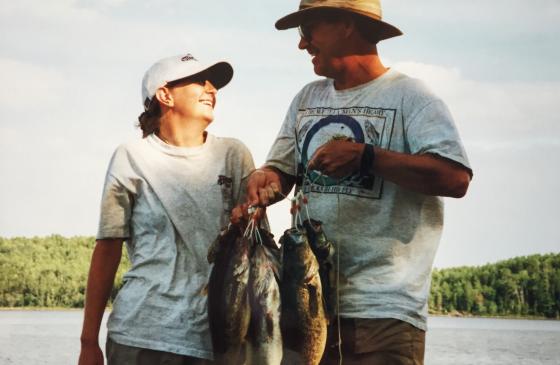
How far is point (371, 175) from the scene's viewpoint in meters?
3.64

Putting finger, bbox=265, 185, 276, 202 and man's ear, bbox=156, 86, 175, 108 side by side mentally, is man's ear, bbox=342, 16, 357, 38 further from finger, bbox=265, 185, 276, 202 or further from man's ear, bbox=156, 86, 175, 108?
man's ear, bbox=156, 86, 175, 108

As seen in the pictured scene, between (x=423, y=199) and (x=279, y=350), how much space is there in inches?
31.3

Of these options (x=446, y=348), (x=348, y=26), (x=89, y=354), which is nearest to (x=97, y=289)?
(x=89, y=354)

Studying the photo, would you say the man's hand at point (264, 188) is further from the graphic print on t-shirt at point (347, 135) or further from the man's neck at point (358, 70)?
the man's neck at point (358, 70)

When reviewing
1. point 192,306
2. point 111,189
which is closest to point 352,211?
A: point 192,306

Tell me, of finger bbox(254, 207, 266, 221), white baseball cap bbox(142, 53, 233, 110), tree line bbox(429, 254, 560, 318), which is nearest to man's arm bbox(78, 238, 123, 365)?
white baseball cap bbox(142, 53, 233, 110)

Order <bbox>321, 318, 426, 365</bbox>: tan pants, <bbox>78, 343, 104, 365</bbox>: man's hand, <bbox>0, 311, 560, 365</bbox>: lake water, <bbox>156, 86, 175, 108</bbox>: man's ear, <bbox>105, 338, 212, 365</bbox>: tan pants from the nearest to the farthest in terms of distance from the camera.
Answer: <bbox>321, 318, 426, 365</bbox>: tan pants
<bbox>105, 338, 212, 365</bbox>: tan pants
<bbox>78, 343, 104, 365</bbox>: man's hand
<bbox>156, 86, 175, 108</bbox>: man's ear
<bbox>0, 311, 560, 365</bbox>: lake water

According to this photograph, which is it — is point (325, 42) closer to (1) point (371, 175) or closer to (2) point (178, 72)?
(1) point (371, 175)

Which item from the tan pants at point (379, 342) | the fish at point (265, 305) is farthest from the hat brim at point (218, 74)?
the tan pants at point (379, 342)

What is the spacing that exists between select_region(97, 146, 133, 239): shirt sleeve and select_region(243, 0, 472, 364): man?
2.38 ft

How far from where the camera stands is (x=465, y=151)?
3.50 meters

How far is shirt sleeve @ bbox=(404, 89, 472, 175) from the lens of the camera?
3457 mm

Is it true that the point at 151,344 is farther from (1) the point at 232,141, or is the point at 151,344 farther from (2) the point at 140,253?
(1) the point at 232,141

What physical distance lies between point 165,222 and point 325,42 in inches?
42.3
